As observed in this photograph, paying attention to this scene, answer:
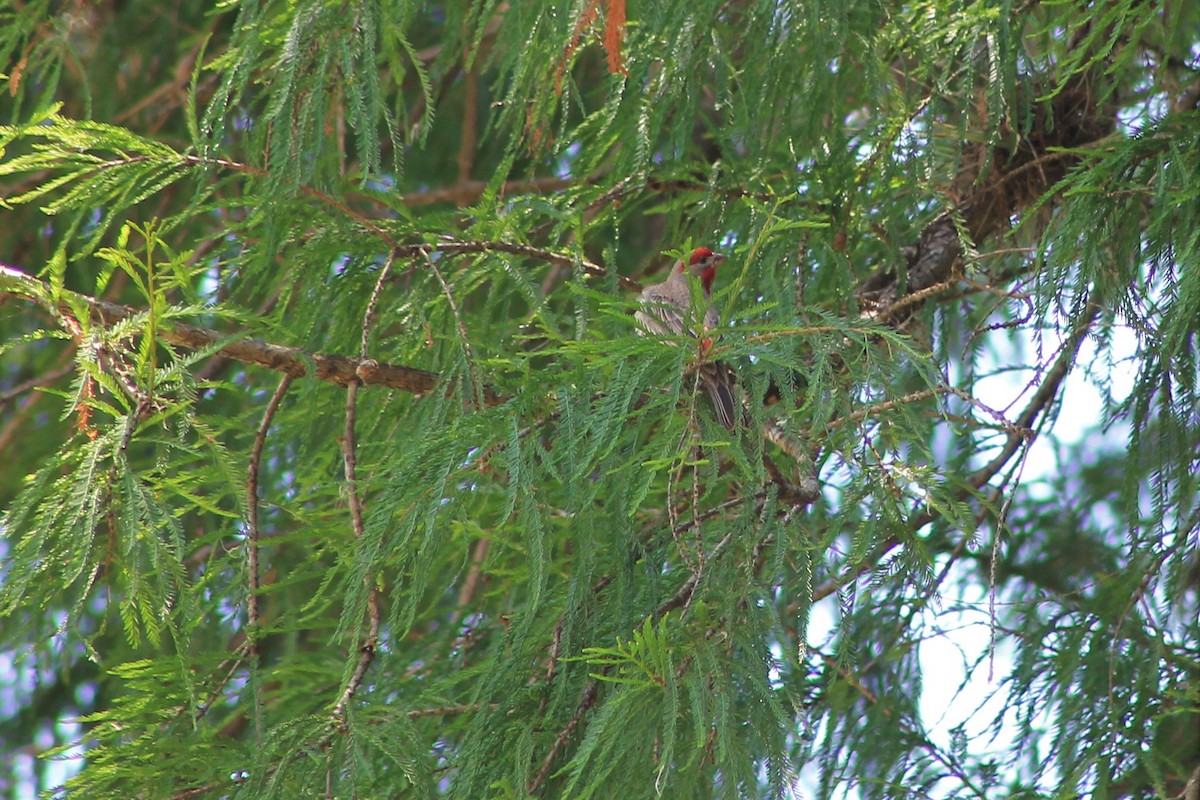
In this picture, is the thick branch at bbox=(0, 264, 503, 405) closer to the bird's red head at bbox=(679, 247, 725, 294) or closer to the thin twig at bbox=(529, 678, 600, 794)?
the thin twig at bbox=(529, 678, 600, 794)

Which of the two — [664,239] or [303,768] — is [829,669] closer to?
[664,239]

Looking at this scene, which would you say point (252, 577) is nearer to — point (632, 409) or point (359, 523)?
point (359, 523)

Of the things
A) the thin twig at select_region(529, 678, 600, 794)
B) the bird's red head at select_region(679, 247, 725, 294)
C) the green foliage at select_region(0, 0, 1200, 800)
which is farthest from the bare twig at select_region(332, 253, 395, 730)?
the bird's red head at select_region(679, 247, 725, 294)

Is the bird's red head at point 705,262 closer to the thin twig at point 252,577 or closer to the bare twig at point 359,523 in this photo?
the bare twig at point 359,523

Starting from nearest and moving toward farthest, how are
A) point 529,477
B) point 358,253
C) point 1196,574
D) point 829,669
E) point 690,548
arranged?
point 529,477
point 690,548
point 358,253
point 829,669
point 1196,574

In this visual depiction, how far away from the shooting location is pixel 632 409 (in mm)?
2521

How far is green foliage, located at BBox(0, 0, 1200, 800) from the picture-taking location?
2.30 metres

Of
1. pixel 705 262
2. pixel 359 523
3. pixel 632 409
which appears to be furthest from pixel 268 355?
pixel 705 262

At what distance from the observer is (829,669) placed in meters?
3.68

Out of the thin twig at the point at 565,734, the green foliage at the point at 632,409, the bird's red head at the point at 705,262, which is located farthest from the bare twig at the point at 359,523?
the bird's red head at the point at 705,262

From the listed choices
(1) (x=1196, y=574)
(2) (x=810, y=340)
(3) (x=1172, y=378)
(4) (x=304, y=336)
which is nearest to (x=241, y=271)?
(4) (x=304, y=336)

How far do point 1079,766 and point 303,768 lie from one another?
1791 mm

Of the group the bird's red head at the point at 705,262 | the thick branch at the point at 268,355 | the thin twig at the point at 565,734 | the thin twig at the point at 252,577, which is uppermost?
the bird's red head at the point at 705,262

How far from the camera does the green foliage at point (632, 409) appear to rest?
2301mm
